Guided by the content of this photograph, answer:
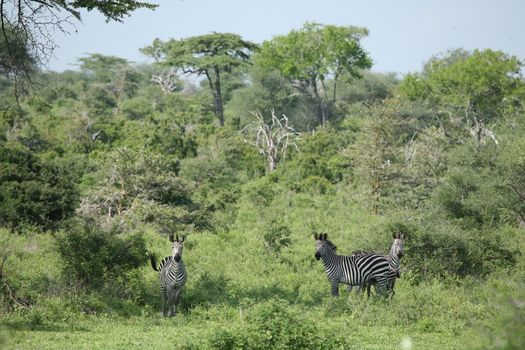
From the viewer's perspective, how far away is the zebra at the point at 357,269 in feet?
51.4

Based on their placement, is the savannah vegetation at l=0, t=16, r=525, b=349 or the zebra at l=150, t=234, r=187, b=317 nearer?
the savannah vegetation at l=0, t=16, r=525, b=349

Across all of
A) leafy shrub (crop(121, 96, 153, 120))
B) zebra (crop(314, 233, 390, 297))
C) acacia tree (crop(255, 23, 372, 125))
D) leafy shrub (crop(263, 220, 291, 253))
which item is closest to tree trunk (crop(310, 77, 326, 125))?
acacia tree (crop(255, 23, 372, 125))

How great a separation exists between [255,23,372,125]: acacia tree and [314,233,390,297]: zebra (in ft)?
104

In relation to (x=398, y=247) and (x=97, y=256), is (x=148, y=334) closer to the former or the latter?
(x=97, y=256)

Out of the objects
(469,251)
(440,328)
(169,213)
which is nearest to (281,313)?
(440,328)

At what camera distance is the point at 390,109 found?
89.8 feet

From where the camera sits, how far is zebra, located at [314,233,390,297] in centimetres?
1568

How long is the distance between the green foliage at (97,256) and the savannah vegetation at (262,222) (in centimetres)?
3

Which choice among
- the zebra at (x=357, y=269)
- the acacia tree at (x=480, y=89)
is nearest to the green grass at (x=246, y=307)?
the zebra at (x=357, y=269)

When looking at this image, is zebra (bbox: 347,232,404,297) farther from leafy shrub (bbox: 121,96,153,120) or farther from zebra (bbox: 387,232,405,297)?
leafy shrub (bbox: 121,96,153,120)

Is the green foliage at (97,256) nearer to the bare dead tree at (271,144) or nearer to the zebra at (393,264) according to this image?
the zebra at (393,264)

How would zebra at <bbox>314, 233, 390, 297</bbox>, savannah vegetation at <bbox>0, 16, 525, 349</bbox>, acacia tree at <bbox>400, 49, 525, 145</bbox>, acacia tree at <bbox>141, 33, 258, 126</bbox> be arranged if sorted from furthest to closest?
acacia tree at <bbox>141, 33, 258, 126</bbox> → acacia tree at <bbox>400, 49, 525, 145</bbox> → zebra at <bbox>314, 233, 390, 297</bbox> → savannah vegetation at <bbox>0, 16, 525, 349</bbox>

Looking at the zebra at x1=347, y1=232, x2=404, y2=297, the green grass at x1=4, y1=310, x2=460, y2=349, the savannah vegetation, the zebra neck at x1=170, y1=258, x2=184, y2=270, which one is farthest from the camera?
the zebra at x1=347, y1=232, x2=404, y2=297

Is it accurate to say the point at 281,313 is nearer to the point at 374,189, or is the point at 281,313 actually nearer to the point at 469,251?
the point at 469,251
